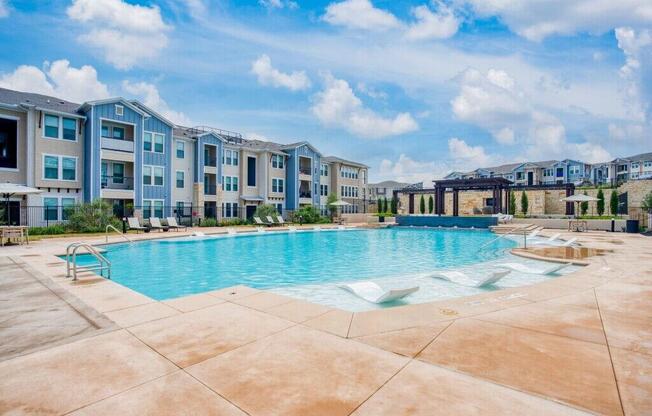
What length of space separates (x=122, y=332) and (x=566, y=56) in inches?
780

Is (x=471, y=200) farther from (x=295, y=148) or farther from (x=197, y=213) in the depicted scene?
(x=197, y=213)

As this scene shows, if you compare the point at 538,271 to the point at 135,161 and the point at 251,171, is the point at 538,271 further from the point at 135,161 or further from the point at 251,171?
the point at 251,171

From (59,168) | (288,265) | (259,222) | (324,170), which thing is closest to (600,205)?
(324,170)

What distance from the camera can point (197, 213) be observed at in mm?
29391

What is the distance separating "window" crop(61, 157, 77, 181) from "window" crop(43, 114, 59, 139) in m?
1.57

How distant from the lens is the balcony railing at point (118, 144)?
80.3ft

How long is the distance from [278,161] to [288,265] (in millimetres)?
25675

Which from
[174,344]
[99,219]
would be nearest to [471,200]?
[99,219]

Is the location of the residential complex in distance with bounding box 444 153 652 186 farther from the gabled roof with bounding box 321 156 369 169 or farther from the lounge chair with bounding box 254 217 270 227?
the lounge chair with bounding box 254 217 270 227

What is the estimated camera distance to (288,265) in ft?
40.8

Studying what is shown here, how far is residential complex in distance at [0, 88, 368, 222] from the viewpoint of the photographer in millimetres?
21891

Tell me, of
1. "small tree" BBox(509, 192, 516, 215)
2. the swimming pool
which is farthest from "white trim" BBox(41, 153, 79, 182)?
"small tree" BBox(509, 192, 516, 215)

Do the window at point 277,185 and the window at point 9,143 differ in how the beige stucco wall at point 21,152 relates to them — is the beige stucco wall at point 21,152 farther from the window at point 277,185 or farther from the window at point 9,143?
the window at point 277,185

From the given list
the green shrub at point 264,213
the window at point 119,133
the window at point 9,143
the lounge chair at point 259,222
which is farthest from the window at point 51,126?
the green shrub at point 264,213
